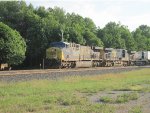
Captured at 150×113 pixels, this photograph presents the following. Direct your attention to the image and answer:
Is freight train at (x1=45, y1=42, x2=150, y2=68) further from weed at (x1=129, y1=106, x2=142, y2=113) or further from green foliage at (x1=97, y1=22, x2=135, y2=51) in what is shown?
weed at (x1=129, y1=106, x2=142, y2=113)

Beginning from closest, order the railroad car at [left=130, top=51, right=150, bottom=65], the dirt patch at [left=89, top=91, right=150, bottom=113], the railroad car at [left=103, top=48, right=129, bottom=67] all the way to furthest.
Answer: the dirt patch at [left=89, top=91, right=150, bottom=113] < the railroad car at [left=103, top=48, right=129, bottom=67] < the railroad car at [left=130, top=51, right=150, bottom=65]

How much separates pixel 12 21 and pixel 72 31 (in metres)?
11.1

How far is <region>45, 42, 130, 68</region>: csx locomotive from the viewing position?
153 ft

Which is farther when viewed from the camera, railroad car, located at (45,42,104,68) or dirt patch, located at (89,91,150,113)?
railroad car, located at (45,42,104,68)

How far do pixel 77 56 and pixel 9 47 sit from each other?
9.07 metres

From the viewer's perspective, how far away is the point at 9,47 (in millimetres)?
48562

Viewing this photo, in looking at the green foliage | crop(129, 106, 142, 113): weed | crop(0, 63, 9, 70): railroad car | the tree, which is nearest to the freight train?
the tree

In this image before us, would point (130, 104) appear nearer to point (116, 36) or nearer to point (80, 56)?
point (80, 56)

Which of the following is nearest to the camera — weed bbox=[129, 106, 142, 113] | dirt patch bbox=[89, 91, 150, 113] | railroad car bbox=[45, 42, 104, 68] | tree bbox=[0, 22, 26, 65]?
weed bbox=[129, 106, 142, 113]

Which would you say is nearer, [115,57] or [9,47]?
[9,47]

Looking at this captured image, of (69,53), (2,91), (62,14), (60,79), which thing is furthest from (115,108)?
(62,14)

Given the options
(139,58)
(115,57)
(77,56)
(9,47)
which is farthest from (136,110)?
(139,58)

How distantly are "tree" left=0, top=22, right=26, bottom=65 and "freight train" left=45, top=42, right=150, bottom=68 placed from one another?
4.42m

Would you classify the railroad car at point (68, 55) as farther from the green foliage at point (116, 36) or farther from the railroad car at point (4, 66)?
the green foliage at point (116, 36)
